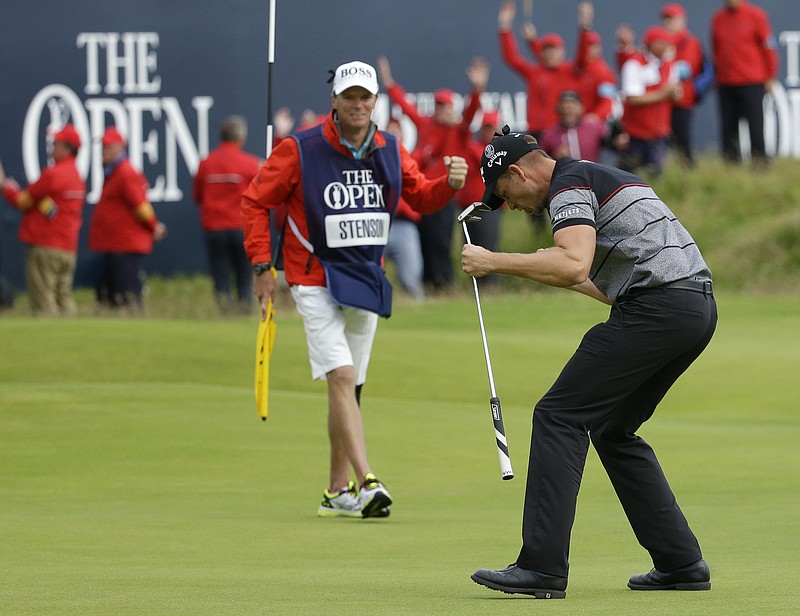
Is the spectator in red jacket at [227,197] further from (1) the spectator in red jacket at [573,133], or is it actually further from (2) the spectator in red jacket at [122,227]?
(1) the spectator in red jacket at [573,133]

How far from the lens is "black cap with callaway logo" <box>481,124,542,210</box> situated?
6.42 m

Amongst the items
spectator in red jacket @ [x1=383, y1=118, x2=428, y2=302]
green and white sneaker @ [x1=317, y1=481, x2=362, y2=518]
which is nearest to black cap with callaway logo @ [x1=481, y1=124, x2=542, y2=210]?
green and white sneaker @ [x1=317, y1=481, x2=362, y2=518]

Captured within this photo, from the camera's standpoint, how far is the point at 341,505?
30.8 feet

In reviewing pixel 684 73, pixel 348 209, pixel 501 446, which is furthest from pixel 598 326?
pixel 684 73

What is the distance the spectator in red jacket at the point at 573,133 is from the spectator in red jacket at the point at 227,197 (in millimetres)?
3823

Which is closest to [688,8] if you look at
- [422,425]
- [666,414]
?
[666,414]

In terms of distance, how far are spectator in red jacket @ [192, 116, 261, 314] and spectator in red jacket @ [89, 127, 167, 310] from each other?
26.0 inches

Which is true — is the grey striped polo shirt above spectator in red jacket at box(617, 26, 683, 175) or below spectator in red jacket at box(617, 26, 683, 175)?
above

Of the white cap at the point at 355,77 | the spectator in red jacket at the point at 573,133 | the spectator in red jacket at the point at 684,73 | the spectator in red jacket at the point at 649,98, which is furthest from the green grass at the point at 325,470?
the spectator in red jacket at the point at 684,73

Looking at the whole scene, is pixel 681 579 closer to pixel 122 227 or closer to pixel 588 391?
pixel 588 391

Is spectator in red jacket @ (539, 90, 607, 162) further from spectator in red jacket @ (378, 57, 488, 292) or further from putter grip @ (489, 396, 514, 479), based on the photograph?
putter grip @ (489, 396, 514, 479)

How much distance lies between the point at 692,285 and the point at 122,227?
46.8 feet

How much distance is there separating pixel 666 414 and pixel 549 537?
848cm

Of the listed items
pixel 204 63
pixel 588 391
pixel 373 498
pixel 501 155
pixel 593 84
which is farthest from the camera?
pixel 204 63
